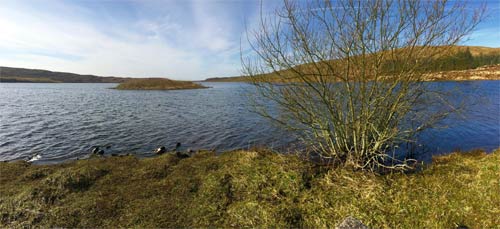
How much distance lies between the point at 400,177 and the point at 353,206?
2.98 meters

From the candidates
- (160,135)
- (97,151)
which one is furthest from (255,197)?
(160,135)

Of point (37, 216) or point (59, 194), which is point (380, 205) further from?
point (59, 194)

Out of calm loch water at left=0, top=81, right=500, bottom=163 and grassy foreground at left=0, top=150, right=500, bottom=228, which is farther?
calm loch water at left=0, top=81, right=500, bottom=163

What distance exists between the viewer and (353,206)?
4.92 m

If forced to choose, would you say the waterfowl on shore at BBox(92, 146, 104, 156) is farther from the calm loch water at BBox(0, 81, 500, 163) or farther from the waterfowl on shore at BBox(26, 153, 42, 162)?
the waterfowl on shore at BBox(26, 153, 42, 162)

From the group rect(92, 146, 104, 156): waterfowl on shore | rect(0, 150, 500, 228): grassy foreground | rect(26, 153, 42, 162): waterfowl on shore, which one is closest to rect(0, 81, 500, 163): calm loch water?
rect(26, 153, 42, 162): waterfowl on shore

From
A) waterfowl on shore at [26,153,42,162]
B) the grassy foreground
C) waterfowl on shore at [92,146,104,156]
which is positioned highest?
the grassy foreground

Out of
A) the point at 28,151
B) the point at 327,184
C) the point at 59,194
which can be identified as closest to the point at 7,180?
the point at 59,194

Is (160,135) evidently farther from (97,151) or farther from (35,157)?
(35,157)

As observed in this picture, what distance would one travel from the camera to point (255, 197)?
5637 millimetres

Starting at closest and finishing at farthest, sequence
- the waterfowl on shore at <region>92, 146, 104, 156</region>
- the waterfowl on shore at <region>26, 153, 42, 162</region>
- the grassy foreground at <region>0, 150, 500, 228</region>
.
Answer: the grassy foreground at <region>0, 150, 500, 228</region>
the waterfowl on shore at <region>26, 153, 42, 162</region>
the waterfowl on shore at <region>92, 146, 104, 156</region>

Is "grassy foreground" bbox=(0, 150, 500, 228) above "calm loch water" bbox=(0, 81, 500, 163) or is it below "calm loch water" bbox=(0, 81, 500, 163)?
above

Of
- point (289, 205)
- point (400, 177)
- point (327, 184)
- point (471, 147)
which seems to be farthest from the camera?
point (471, 147)

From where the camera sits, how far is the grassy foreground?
15.1 ft
